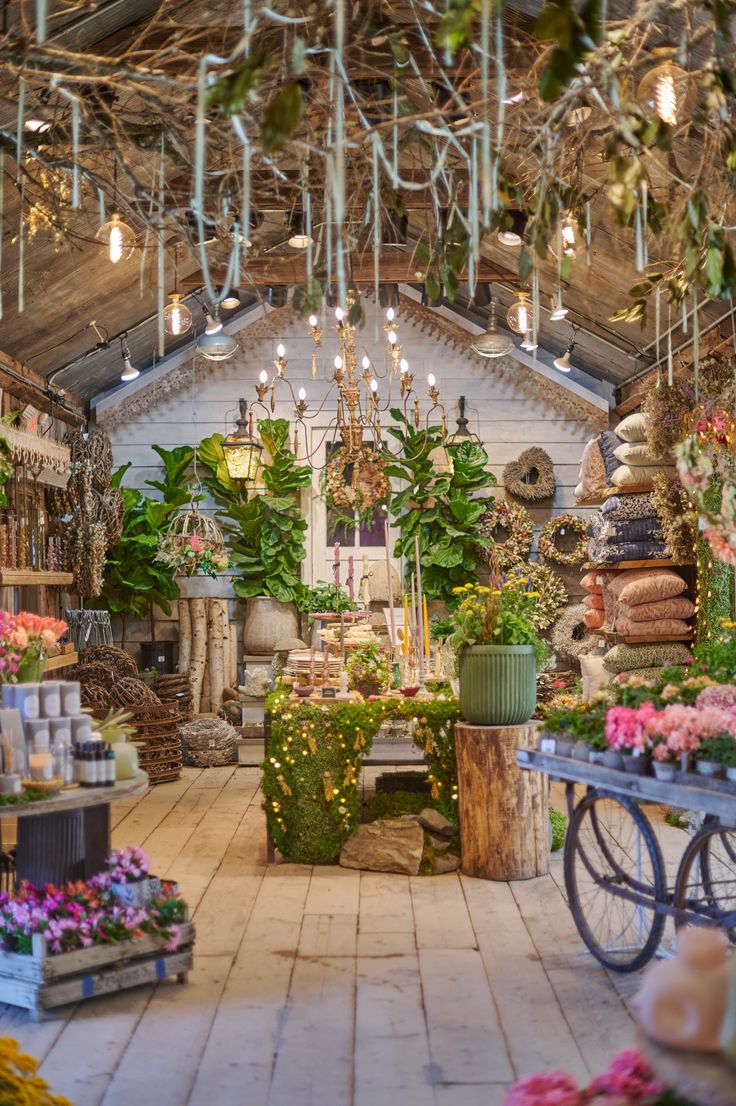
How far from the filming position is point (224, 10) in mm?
6156

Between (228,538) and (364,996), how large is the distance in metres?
7.54

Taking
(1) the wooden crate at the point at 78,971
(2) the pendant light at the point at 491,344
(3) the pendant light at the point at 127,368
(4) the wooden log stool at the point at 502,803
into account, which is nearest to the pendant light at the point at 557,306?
(2) the pendant light at the point at 491,344

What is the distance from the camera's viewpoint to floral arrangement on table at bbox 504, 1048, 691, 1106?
1.90 metres

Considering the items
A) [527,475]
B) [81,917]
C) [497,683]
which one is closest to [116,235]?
[497,683]

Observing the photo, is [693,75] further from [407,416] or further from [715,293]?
[407,416]

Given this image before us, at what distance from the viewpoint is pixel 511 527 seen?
1130 centimetres

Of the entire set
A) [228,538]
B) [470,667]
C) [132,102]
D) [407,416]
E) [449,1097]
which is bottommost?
[449,1097]

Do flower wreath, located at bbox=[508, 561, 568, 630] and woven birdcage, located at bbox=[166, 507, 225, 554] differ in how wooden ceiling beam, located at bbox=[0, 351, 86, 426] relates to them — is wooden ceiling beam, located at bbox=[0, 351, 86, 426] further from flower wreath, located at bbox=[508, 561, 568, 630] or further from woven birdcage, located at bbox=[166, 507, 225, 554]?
flower wreath, located at bbox=[508, 561, 568, 630]

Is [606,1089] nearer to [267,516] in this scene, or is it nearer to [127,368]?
[127,368]

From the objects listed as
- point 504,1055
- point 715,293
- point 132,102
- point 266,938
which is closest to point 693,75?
point 715,293

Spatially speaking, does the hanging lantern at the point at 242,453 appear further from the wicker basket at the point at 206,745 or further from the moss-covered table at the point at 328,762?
the moss-covered table at the point at 328,762

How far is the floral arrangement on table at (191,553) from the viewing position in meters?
10.6

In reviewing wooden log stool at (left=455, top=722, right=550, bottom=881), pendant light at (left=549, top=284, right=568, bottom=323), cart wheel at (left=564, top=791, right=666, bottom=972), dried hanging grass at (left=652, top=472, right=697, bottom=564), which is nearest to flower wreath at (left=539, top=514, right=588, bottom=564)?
pendant light at (left=549, top=284, right=568, bottom=323)

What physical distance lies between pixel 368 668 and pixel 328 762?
2.38 ft
